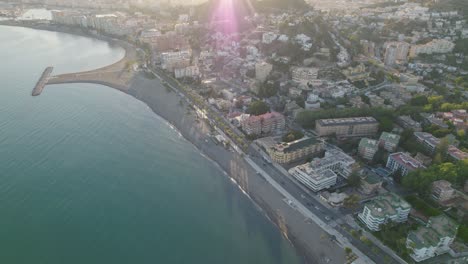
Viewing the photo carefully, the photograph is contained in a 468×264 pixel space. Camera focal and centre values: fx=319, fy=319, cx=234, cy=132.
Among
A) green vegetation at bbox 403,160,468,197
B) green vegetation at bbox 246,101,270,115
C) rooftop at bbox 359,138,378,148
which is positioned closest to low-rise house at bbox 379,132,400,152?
rooftop at bbox 359,138,378,148

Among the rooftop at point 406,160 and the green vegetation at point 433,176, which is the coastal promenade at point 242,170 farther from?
the rooftop at point 406,160

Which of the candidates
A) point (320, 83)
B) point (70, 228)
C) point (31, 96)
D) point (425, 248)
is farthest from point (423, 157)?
point (31, 96)

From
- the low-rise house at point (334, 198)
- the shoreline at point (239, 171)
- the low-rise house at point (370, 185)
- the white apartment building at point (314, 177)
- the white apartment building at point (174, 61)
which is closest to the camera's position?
the shoreline at point (239, 171)

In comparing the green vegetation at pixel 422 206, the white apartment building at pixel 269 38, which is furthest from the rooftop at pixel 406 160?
the white apartment building at pixel 269 38

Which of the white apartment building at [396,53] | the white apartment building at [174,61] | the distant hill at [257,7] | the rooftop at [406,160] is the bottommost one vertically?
the rooftop at [406,160]

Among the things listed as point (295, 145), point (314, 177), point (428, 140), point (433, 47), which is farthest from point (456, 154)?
point (433, 47)

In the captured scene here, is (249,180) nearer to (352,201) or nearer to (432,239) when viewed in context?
(352,201)

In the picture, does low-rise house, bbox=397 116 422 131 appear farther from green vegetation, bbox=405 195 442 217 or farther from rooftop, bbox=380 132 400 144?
green vegetation, bbox=405 195 442 217
